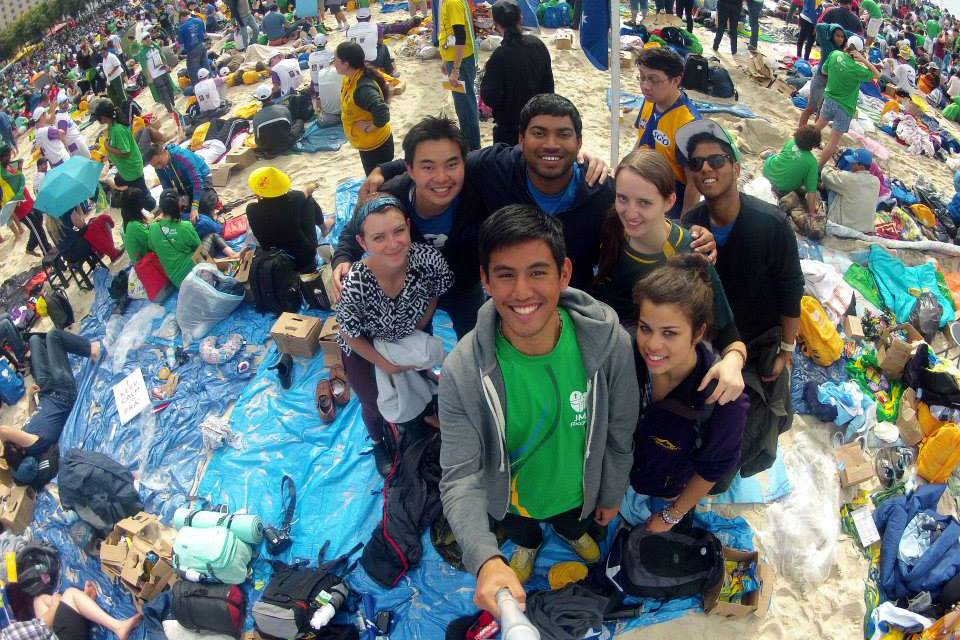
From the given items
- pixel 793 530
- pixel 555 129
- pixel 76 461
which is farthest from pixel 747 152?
pixel 76 461

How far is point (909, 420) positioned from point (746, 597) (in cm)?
243

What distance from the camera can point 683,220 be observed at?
297 cm

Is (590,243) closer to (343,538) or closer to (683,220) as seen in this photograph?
(683,220)

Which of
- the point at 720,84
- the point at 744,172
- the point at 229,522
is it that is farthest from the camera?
the point at 720,84

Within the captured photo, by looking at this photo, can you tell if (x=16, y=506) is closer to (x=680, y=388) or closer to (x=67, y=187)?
(x=67, y=187)

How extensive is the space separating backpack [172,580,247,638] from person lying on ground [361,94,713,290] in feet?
9.75

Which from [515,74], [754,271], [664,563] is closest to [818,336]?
[754,271]

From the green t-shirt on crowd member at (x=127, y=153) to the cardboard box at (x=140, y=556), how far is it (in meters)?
4.86

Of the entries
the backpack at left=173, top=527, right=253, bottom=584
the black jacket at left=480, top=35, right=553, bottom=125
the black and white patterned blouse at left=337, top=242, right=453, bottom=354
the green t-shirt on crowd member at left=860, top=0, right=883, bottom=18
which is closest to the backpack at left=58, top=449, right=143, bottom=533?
the backpack at left=173, top=527, right=253, bottom=584

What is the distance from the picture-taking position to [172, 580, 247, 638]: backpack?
361 cm

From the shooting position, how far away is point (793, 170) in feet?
19.9

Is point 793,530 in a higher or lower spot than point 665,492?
lower

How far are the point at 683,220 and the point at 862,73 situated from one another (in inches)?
221

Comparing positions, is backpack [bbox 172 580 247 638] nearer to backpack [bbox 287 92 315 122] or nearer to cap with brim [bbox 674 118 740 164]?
cap with brim [bbox 674 118 740 164]
